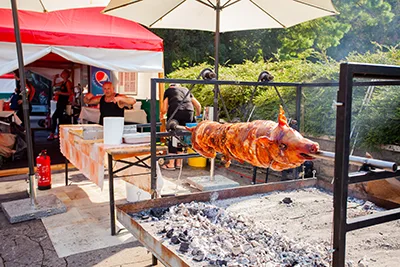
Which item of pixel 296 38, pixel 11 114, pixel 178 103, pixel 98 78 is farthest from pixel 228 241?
pixel 296 38

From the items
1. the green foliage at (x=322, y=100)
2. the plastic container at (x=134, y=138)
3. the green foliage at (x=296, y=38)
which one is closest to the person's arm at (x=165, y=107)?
the green foliage at (x=322, y=100)

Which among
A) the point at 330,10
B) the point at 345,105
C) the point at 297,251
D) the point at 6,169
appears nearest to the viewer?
the point at 345,105

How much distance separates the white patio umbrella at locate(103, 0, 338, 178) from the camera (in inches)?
178

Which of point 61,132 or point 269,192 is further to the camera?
point 61,132

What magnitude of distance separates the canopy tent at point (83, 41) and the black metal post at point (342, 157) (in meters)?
5.36

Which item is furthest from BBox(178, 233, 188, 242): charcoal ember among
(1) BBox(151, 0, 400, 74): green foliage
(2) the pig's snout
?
(1) BBox(151, 0, 400, 74): green foliage

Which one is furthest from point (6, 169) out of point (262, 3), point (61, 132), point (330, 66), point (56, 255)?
point (330, 66)

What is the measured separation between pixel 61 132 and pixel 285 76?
395cm

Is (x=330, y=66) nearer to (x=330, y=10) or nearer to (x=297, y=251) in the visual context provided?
(x=330, y=10)

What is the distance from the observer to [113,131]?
156 inches

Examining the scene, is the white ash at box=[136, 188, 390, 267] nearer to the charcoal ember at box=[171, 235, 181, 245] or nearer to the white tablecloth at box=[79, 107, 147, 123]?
the charcoal ember at box=[171, 235, 181, 245]

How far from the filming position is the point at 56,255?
3475mm

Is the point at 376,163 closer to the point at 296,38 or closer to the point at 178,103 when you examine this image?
the point at 178,103

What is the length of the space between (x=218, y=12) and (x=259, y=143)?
3.16m
